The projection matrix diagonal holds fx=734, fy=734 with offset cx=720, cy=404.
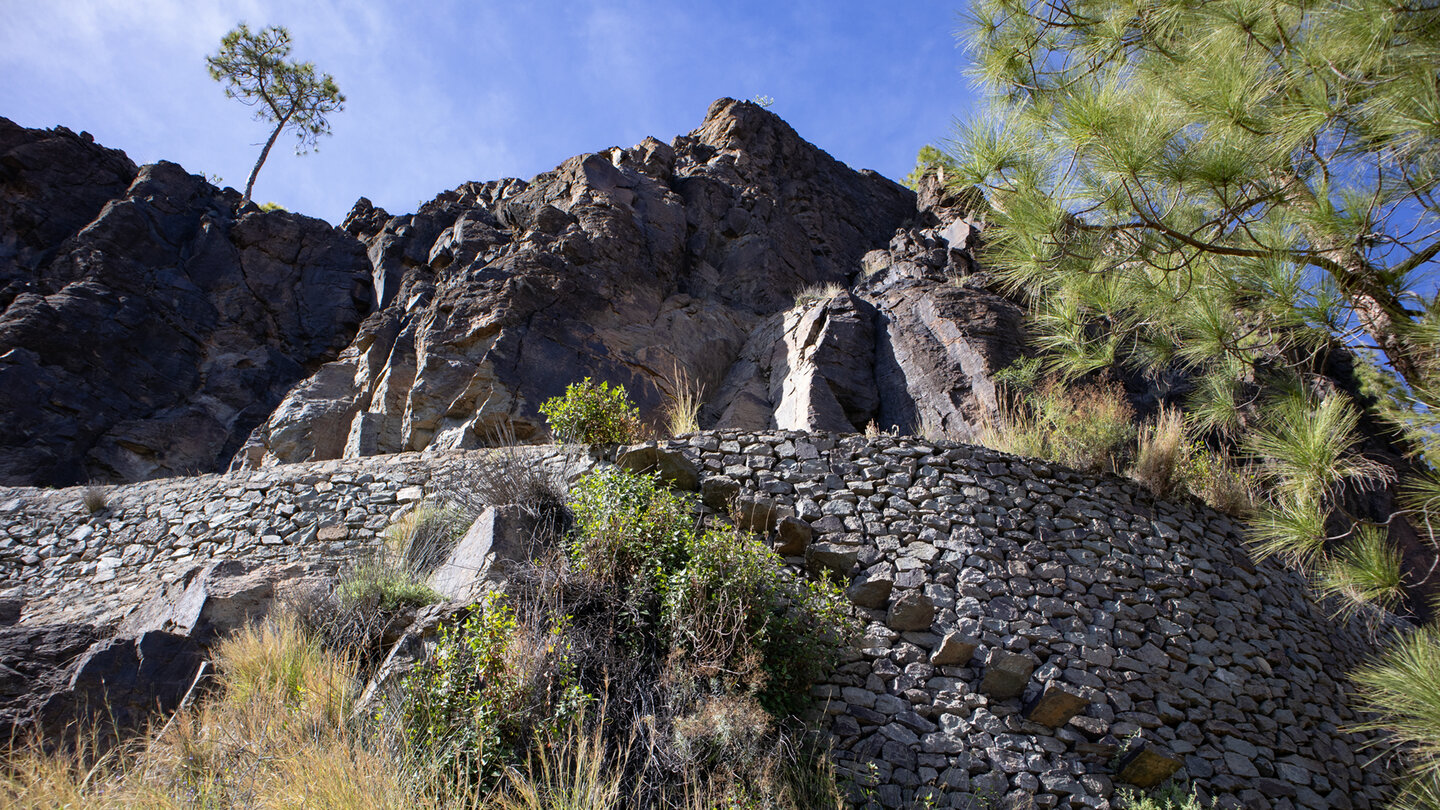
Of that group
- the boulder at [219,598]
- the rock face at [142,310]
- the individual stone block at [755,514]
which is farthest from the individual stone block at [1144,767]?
the rock face at [142,310]

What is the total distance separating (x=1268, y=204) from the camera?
466 centimetres

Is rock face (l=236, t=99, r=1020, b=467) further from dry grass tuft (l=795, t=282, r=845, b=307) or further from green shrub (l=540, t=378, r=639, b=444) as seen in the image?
green shrub (l=540, t=378, r=639, b=444)

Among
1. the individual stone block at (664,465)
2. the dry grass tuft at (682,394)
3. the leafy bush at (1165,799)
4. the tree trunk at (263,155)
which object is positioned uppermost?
the tree trunk at (263,155)

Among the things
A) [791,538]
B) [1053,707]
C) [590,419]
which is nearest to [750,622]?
[791,538]

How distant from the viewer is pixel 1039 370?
9789 mm

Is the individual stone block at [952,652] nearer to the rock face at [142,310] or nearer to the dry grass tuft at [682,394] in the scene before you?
the dry grass tuft at [682,394]

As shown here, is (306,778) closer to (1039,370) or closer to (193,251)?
(1039,370)

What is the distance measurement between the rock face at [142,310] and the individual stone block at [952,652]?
461 inches

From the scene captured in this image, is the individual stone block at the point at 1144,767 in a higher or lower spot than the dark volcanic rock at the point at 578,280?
lower

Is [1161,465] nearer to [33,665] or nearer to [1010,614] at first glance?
[1010,614]

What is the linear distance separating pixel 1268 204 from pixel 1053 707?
144 inches

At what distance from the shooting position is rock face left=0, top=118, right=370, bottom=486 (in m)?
11.4

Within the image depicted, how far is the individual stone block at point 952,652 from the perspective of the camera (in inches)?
214

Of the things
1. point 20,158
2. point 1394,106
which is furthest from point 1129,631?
point 20,158
